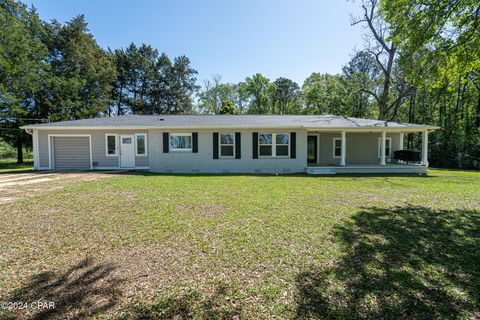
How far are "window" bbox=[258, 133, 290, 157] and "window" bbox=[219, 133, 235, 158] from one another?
1482 millimetres

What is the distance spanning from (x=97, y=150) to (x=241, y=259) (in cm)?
1341

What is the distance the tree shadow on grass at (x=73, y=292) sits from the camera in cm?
224

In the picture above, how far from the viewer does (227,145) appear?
42.9ft

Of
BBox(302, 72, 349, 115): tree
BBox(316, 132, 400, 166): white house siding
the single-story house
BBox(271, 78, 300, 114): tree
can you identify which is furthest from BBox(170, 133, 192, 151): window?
BBox(271, 78, 300, 114): tree

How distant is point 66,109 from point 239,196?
24500 millimetres

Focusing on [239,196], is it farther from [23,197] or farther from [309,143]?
[309,143]

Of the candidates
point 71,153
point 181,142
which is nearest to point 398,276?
point 181,142

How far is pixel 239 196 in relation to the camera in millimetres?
6910

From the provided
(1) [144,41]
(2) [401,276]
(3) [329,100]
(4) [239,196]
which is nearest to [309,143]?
(4) [239,196]

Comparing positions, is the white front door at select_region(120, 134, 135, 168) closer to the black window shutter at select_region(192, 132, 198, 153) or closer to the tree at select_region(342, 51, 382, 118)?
the black window shutter at select_region(192, 132, 198, 153)

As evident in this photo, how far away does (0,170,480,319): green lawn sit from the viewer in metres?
2.37

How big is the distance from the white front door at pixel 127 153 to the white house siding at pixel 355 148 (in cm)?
1142

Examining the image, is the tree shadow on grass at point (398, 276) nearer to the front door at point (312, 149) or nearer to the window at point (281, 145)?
the window at point (281, 145)

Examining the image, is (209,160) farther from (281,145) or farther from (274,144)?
(281,145)
